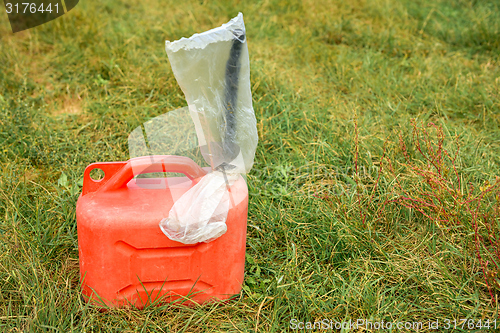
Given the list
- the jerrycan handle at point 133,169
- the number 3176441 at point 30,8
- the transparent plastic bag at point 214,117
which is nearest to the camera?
the transparent plastic bag at point 214,117

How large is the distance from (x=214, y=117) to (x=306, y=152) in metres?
1.07

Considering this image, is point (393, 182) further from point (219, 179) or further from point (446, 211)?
point (219, 179)

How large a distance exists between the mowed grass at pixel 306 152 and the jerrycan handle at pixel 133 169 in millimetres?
437

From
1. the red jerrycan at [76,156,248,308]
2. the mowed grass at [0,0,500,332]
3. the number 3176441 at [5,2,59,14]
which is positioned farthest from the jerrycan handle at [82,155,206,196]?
the number 3176441 at [5,2,59,14]

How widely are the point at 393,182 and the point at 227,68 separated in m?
1.16

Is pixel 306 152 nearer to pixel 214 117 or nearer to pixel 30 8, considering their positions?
pixel 214 117

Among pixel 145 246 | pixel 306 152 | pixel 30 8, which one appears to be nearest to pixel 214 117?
pixel 145 246

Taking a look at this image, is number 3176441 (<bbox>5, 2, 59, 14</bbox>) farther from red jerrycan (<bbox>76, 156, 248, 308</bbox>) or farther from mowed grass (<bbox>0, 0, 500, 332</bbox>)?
red jerrycan (<bbox>76, 156, 248, 308</bbox>)

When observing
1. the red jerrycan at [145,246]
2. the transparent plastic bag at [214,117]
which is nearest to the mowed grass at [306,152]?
the red jerrycan at [145,246]

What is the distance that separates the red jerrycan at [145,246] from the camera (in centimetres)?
155

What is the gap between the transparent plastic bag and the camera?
1511mm

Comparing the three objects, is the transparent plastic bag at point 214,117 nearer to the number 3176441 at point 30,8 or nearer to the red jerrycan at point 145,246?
the red jerrycan at point 145,246

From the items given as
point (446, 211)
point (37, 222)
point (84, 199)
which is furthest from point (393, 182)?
point (37, 222)

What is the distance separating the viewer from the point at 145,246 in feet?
5.16
